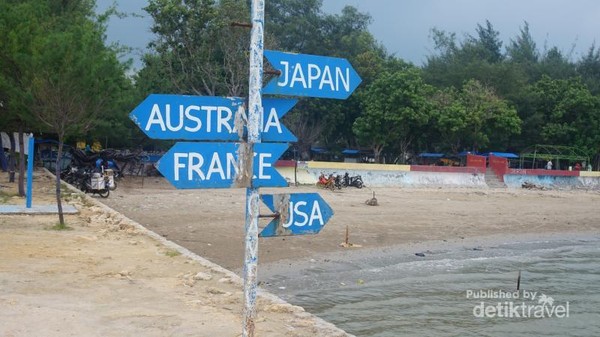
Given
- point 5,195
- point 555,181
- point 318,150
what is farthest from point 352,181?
point 318,150

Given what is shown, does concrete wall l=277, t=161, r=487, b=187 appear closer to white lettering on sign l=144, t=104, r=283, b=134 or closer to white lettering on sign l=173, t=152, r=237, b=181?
white lettering on sign l=144, t=104, r=283, b=134

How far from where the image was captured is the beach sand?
21.1ft

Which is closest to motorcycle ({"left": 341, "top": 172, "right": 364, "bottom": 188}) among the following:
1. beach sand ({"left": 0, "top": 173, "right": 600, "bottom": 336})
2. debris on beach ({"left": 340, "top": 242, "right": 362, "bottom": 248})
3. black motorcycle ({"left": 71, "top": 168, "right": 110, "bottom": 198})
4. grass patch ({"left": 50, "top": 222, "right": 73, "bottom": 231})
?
beach sand ({"left": 0, "top": 173, "right": 600, "bottom": 336})

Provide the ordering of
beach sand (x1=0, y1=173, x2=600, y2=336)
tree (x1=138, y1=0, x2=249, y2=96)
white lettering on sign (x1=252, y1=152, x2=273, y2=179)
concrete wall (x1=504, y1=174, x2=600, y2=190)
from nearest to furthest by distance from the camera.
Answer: white lettering on sign (x1=252, y1=152, x2=273, y2=179) → beach sand (x1=0, y1=173, x2=600, y2=336) → tree (x1=138, y1=0, x2=249, y2=96) → concrete wall (x1=504, y1=174, x2=600, y2=190)

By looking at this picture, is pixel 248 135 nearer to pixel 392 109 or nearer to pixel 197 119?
pixel 197 119

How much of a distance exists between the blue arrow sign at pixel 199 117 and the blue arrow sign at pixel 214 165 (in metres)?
0.12

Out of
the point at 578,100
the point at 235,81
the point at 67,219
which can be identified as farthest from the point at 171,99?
the point at 578,100

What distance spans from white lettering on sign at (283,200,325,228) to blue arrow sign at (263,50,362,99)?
0.74 meters

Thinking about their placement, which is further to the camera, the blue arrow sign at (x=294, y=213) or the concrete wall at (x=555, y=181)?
the concrete wall at (x=555, y=181)

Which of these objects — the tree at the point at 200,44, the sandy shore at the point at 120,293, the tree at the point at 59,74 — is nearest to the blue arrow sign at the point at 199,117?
the sandy shore at the point at 120,293

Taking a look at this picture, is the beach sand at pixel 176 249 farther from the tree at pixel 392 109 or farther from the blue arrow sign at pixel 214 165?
the tree at pixel 392 109

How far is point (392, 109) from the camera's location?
4175 cm

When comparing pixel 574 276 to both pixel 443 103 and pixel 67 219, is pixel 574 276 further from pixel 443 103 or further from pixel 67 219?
pixel 443 103

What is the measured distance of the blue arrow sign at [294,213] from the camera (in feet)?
13.8
